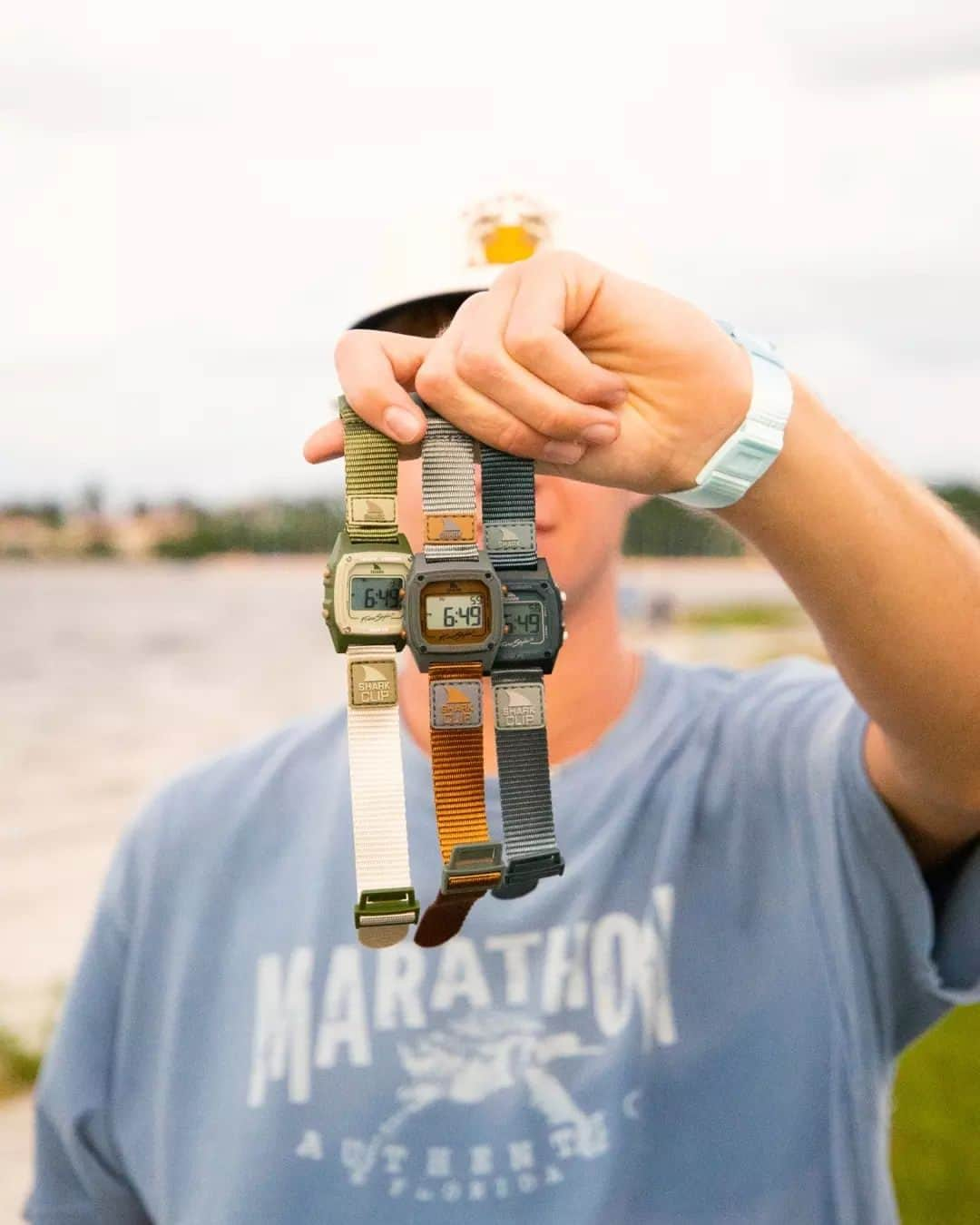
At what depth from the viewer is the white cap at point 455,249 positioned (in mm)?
2082

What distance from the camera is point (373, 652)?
4.08ft

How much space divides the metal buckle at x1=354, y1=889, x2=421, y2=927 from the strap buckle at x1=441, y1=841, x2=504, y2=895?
1.8 inches

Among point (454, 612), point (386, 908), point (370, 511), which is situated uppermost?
point (370, 511)

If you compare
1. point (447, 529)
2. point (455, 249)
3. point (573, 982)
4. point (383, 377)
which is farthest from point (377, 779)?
point (455, 249)

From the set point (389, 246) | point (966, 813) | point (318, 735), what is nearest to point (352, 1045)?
point (318, 735)

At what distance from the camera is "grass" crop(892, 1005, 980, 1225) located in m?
5.17

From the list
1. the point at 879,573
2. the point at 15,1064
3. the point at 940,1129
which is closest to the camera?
the point at 879,573

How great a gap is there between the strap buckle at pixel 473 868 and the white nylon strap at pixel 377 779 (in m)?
0.06

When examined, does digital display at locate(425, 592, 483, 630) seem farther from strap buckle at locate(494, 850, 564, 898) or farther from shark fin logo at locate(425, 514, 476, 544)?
strap buckle at locate(494, 850, 564, 898)

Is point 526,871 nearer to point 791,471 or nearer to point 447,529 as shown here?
point 447,529

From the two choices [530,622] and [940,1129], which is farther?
[940,1129]

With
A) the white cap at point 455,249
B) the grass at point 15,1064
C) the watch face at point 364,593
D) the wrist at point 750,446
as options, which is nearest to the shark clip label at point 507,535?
the watch face at point 364,593

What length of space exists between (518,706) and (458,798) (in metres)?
0.13

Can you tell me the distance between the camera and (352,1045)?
216 centimetres
